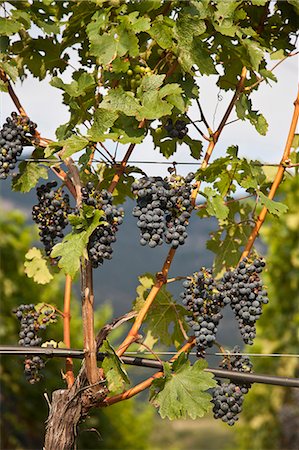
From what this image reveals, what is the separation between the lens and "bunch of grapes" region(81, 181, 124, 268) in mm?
1832

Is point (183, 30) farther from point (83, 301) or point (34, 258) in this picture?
point (34, 258)

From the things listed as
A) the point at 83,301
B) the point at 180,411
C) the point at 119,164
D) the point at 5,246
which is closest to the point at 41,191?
the point at 119,164

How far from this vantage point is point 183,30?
6.10ft

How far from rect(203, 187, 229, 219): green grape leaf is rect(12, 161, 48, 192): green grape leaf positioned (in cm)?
48

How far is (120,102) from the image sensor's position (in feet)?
6.07

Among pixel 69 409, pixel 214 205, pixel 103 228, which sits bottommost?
pixel 69 409

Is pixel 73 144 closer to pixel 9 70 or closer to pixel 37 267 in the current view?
pixel 9 70

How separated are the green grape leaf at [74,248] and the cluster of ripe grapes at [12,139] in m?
0.34

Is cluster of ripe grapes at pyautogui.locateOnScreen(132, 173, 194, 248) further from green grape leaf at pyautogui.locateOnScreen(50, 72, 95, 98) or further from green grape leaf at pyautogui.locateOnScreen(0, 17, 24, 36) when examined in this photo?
green grape leaf at pyautogui.locateOnScreen(0, 17, 24, 36)

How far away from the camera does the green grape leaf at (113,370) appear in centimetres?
183

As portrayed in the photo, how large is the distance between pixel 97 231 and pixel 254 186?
1.53 ft

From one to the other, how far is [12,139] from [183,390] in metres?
0.81

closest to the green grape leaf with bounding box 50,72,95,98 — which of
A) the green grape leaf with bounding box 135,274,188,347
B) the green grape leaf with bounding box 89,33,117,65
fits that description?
the green grape leaf with bounding box 89,33,117,65

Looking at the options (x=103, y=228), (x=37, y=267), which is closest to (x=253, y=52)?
(x=103, y=228)
